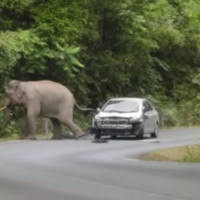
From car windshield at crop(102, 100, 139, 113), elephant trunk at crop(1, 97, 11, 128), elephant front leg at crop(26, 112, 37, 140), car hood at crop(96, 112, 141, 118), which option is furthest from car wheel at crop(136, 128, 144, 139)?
elephant trunk at crop(1, 97, 11, 128)

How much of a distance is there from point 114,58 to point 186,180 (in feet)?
87.4

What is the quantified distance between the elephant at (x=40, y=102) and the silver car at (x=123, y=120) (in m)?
1.34

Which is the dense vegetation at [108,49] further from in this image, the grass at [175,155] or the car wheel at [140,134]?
the grass at [175,155]

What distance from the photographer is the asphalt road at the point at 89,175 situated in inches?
594

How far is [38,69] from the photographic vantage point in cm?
3741

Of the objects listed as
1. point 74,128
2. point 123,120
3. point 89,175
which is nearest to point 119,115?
point 123,120

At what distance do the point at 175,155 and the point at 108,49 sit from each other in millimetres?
20786

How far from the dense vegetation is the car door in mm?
3944

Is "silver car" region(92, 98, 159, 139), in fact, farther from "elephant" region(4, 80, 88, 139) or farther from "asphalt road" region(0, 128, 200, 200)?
A: "asphalt road" region(0, 128, 200, 200)

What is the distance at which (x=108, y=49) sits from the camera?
44.6 metres

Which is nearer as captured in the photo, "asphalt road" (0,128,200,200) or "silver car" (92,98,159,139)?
"asphalt road" (0,128,200,200)

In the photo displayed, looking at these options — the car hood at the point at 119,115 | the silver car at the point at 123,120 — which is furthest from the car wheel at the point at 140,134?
the car hood at the point at 119,115

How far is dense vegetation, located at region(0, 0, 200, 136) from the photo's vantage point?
122 ft

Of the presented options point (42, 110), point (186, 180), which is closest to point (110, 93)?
point (42, 110)
